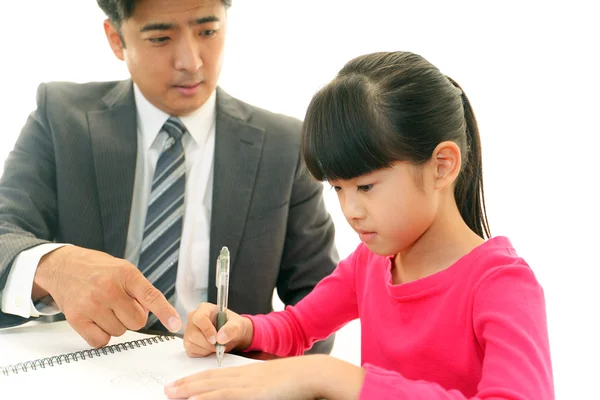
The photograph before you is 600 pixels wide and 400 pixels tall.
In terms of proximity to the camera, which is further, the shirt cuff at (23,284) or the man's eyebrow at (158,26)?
the man's eyebrow at (158,26)

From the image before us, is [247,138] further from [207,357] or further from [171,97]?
[207,357]

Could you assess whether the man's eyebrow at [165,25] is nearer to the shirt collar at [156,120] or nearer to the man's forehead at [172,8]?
the man's forehead at [172,8]

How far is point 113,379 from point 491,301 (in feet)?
1.77

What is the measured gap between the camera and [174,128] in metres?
1.59

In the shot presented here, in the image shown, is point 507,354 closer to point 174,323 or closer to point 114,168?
point 174,323

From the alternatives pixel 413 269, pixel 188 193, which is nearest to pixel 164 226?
pixel 188 193

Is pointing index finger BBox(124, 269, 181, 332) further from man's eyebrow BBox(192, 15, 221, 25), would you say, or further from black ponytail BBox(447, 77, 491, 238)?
man's eyebrow BBox(192, 15, 221, 25)

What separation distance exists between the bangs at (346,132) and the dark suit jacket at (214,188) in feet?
1.86

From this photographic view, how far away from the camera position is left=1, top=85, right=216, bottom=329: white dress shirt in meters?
1.56

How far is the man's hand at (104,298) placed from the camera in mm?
1084

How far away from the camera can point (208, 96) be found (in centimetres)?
157

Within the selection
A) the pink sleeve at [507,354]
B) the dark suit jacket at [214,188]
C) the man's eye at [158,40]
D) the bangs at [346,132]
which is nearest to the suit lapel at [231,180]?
the dark suit jacket at [214,188]

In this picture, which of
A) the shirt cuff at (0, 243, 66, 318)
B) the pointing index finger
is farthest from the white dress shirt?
the pointing index finger

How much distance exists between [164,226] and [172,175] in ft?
0.40
